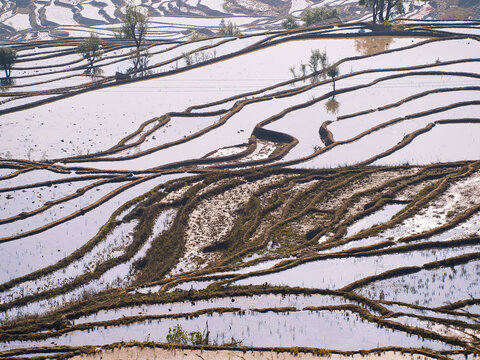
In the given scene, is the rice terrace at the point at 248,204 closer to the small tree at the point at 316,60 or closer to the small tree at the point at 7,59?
the small tree at the point at 7,59

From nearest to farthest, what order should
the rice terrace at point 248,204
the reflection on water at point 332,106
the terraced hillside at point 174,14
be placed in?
the rice terrace at point 248,204
the reflection on water at point 332,106
the terraced hillside at point 174,14

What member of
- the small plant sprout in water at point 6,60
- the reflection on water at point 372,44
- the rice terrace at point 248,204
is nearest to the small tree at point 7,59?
the small plant sprout in water at point 6,60

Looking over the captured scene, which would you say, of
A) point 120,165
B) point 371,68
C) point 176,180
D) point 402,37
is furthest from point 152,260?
point 402,37

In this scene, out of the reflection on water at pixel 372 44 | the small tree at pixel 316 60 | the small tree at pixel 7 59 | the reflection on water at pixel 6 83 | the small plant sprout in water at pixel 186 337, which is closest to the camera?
the small plant sprout in water at pixel 186 337

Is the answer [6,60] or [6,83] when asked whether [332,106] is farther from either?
[6,60]

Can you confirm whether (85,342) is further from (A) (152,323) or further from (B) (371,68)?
(B) (371,68)

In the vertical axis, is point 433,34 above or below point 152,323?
above
